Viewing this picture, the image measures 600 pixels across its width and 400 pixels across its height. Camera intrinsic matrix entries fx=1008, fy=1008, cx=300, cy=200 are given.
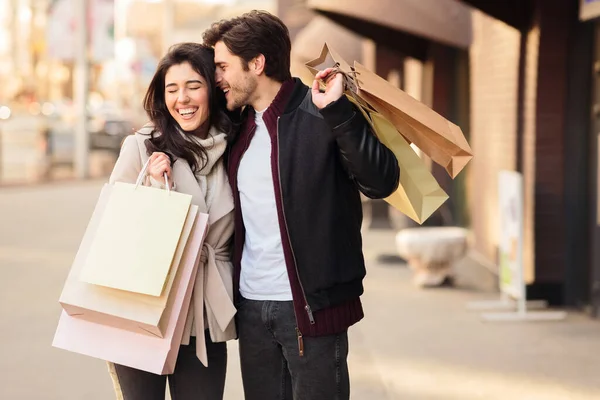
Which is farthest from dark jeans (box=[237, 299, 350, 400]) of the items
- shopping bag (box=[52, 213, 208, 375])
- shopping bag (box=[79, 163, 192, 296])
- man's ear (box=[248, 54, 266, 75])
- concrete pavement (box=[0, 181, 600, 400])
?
concrete pavement (box=[0, 181, 600, 400])

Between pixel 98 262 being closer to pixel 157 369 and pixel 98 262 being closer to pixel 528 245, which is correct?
pixel 157 369

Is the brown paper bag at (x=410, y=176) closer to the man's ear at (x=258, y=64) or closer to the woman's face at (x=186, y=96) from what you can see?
the man's ear at (x=258, y=64)

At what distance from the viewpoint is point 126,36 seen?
261ft

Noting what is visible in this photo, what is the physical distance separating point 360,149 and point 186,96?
687 mm

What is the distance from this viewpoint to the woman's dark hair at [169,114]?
138 inches

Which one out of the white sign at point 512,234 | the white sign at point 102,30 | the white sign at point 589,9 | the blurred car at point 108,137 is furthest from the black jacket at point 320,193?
the blurred car at point 108,137

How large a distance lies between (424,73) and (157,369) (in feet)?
37.3

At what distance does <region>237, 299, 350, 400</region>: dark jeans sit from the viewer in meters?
3.39

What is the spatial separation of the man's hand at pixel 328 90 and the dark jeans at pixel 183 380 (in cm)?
95

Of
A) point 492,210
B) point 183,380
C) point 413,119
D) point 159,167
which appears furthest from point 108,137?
point 413,119

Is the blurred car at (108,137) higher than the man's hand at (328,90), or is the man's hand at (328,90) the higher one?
the blurred car at (108,137)

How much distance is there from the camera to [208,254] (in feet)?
11.6

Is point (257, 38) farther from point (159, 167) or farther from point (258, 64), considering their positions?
point (159, 167)

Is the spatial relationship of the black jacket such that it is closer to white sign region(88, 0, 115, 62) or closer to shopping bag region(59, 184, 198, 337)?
shopping bag region(59, 184, 198, 337)
